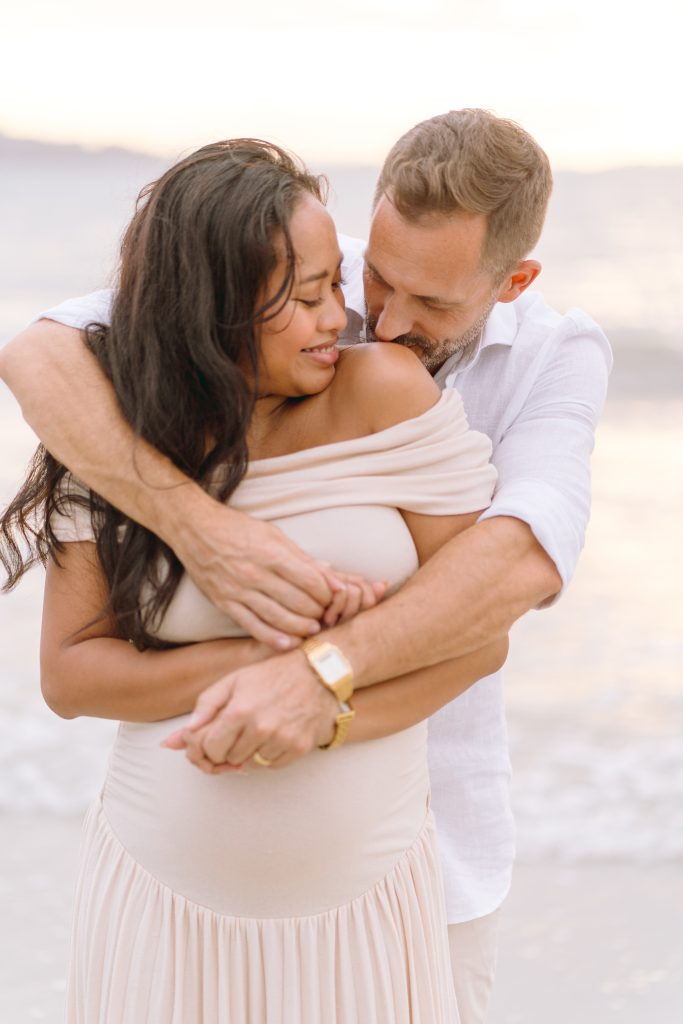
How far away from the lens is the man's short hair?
6.81 feet

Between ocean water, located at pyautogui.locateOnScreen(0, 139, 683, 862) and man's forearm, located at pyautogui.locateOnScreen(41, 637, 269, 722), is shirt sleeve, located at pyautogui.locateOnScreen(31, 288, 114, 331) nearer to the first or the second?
ocean water, located at pyautogui.locateOnScreen(0, 139, 683, 862)

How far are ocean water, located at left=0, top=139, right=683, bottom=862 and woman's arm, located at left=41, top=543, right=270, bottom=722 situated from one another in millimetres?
604

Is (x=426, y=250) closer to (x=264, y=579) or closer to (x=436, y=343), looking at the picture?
(x=436, y=343)

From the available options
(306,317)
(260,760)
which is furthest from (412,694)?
(306,317)

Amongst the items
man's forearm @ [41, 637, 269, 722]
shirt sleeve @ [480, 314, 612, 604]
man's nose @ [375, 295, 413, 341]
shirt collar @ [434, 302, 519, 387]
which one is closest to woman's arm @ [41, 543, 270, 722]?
man's forearm @ [41, 637, 269, 722]

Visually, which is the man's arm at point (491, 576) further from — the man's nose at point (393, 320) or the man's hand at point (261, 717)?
the man's nose at point (393, 320)

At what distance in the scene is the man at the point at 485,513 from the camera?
174 cm

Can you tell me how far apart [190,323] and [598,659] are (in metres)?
4.34

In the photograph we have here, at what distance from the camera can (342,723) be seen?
1.74 metres

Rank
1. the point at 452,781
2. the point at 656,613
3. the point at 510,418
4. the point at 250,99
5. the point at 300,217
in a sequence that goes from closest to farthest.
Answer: the point at 300,217 < the point at 510,418 < the point at 452,781 < the point at 656,613 < the point at 250,99

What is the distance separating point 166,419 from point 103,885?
2.36ft

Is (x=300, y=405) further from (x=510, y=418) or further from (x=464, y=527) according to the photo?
(x=510, y=418)

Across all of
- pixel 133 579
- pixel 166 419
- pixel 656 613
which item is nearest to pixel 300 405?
pixel 166 419

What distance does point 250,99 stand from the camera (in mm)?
11766
